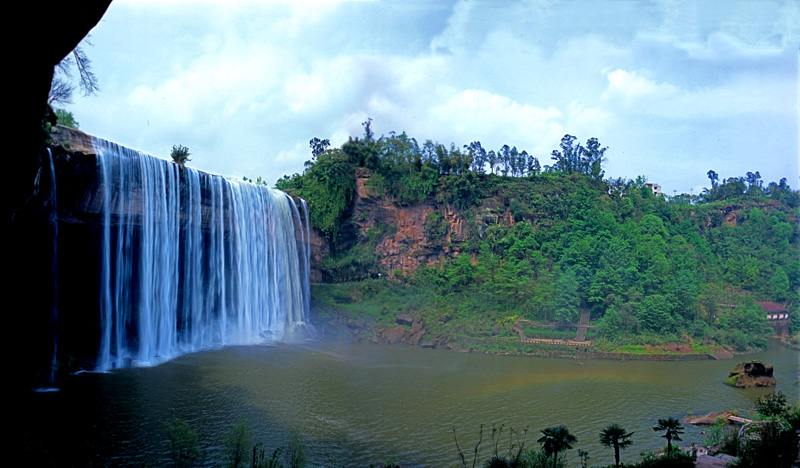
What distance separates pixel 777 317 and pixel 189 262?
1399 inches

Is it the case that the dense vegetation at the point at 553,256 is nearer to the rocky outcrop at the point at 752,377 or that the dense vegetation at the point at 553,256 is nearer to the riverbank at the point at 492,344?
the riverbank at the point at 492,344

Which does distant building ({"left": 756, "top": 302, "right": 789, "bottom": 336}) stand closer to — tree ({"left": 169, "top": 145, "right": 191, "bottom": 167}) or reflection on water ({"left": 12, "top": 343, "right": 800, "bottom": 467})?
reflection on water ({"left": 12, "top": 343, "right": 800, "bottom": 467})

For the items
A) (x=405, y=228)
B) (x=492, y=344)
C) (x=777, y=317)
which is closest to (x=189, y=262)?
(x=492, y=344)

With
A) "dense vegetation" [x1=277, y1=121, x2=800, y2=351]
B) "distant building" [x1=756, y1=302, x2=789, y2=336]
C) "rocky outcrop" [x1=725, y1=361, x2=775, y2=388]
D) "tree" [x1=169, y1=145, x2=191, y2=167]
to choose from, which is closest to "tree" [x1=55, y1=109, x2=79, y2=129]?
"tree" [x1=169, y1=145, x2=191, y2=167]

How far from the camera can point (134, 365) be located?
57.7 feet

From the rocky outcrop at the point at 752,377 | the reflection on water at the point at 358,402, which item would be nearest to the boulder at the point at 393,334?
the reflection on water at the point at 358,402

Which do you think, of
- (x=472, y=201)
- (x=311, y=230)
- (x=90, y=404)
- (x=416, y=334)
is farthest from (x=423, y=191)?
(x=90, y=404)

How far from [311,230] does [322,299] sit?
4725 mm

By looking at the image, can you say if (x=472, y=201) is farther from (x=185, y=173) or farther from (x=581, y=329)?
(x=185, y=173)

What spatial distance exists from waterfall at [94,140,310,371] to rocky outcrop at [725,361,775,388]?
20.4m

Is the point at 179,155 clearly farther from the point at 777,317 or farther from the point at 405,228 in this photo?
the point at 777,317

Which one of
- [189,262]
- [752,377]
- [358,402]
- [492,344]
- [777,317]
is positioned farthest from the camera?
[777,317]

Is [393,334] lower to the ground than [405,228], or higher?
lower

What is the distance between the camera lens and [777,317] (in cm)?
3284
